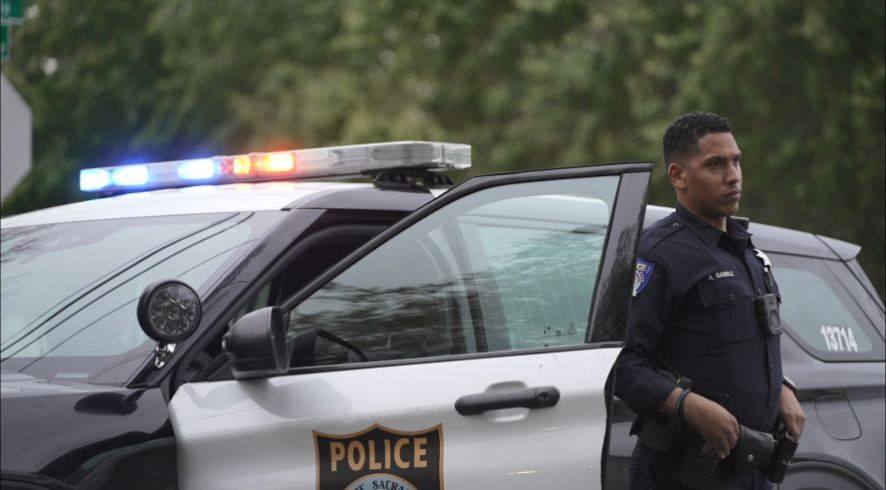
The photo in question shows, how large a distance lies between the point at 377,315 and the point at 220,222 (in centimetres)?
56

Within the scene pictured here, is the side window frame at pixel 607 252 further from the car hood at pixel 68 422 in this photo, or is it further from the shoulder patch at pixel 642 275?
the car hood at pixel 68 422

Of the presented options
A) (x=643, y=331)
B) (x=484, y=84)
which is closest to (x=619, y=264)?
(x=643, y=331)

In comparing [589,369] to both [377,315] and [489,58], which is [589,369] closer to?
[377,315]

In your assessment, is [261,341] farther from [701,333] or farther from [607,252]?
[701,333]

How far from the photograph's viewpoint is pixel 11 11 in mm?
6672

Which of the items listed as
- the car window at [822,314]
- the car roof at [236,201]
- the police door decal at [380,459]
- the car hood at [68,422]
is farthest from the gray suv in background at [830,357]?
the car hood at [68,422]

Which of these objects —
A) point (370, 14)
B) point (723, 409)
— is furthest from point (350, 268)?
point (370, 14)

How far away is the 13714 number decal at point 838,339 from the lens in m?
4.52

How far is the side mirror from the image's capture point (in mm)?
3152

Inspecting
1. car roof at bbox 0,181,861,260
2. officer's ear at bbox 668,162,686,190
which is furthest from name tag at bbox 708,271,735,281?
car roof at bbox 0,181,861,260

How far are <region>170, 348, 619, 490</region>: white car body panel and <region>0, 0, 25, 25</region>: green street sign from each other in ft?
13.0

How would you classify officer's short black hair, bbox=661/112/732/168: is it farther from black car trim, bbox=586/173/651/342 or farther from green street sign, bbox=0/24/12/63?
green street sign, bbox=0/24/12/63

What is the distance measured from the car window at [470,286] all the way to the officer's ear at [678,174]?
18 cm

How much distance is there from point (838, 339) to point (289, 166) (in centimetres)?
197
